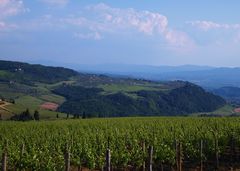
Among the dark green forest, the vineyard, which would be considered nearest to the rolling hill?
the dark green forest

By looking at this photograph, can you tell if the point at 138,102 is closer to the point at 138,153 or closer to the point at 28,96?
the point at 28,96

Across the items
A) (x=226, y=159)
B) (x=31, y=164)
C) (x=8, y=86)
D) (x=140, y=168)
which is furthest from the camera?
(x=8, y=86)

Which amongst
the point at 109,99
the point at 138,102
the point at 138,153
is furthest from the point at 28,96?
the point at 138,153

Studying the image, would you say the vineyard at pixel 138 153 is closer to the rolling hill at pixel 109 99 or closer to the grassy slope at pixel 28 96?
the grassy slope at pixel 28 96

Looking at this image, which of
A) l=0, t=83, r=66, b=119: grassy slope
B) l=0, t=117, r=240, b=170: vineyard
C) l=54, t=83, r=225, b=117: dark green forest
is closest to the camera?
l=0, t=117, r=240, b=170: vineyard

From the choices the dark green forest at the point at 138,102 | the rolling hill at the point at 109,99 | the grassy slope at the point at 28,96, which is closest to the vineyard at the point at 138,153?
the grassy slope at the point at 28,96

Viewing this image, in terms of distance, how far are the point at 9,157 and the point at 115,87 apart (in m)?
164

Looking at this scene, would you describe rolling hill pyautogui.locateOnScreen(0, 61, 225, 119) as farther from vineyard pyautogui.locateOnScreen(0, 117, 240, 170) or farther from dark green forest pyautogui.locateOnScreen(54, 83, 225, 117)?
vineyard pyautogui.locateOnScreen(0, 117, 240, 170)

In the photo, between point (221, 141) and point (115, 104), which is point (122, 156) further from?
point (115, 104)

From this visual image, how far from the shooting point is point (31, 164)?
18625 mm

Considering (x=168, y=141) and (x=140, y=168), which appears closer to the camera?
(x=140, y=168)

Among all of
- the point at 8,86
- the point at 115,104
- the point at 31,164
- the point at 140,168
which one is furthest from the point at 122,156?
the point at 8,86

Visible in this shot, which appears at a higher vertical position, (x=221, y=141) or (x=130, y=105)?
(x=221, y=141)

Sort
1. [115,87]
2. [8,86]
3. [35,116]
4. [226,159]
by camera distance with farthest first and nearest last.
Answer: [115,87] → [8,86] → [35,116] → [226,159]
